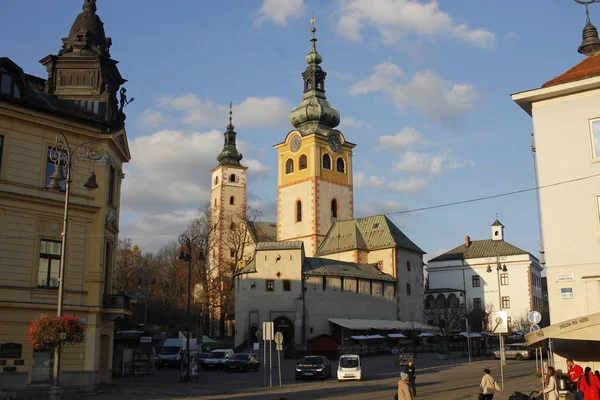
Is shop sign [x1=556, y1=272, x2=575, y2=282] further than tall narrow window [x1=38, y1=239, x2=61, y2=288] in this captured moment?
No

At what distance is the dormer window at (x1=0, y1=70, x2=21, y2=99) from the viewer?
2602cm

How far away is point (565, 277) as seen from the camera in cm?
2220

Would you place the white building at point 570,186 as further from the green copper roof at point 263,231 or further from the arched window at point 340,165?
the green copper roof at point 263,231

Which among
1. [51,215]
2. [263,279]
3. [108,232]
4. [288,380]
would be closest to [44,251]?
[51,215]

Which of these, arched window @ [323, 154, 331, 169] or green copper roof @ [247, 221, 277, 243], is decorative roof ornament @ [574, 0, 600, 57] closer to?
arched window @ [323, 154, 331, 169]

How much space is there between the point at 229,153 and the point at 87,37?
7266 cm

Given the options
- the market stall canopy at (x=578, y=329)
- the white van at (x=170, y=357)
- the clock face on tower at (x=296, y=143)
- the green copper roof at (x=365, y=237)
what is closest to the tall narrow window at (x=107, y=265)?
the white van at (x=170, y=357)

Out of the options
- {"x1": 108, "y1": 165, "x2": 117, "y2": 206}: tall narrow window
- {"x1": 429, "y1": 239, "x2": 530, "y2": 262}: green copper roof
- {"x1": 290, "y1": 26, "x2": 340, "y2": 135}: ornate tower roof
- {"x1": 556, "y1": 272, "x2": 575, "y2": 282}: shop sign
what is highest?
{"x1": 290, "y1": 26, "x2": 340, "y2": 135}: ornate tower roof

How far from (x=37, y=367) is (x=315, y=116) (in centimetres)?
5932

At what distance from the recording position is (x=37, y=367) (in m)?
26.0

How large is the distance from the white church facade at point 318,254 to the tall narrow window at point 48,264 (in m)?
32.1

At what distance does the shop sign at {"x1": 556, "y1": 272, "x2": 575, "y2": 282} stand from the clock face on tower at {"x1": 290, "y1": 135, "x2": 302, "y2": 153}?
59838mm

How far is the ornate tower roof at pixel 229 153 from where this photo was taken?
340ft

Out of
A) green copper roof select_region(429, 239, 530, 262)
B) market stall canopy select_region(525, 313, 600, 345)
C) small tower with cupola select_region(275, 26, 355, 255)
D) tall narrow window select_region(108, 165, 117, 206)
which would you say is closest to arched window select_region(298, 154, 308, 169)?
small tower with cupola select_region(275, 26, 355, 255)
